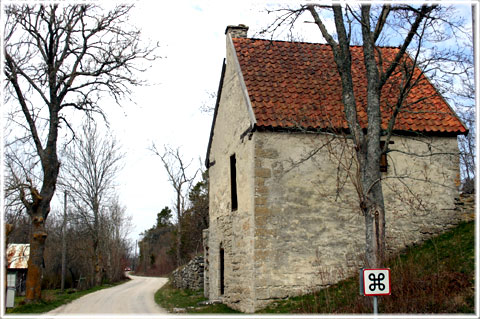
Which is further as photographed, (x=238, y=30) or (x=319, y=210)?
(x=238, y=30)

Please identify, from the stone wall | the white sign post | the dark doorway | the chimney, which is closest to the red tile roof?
the chimney

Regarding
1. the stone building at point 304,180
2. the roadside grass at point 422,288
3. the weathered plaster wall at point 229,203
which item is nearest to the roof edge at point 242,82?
the stone building at point 304,180

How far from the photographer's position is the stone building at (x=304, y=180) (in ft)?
40.8

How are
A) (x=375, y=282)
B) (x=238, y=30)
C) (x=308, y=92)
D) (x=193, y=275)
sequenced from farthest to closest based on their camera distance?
1. (x=193, y=275)
2. (x=238, y=30)
3. (x=308, y=92)
4. (x=375, y=282)

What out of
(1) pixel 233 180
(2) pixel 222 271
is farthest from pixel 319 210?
(2) pixel 222 271

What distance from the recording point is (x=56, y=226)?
4975 centimetres

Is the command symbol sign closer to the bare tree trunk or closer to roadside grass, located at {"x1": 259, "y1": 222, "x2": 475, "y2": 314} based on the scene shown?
roadside grass, located at {"x1": 259, "y1": 222, "x2": 475, "y2": 314}

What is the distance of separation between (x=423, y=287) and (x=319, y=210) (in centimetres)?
379

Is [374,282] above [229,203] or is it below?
below

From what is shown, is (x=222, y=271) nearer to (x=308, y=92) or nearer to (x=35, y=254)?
(x=35, y=254)

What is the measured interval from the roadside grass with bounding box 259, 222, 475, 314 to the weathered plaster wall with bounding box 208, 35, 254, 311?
67.0 inches

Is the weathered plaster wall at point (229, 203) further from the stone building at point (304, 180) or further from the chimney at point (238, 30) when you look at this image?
the chimney at point (238, 30)

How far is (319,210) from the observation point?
12.8 metres

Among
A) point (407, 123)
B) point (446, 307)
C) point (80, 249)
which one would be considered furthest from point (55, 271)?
point (446, 307)
